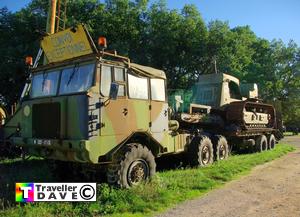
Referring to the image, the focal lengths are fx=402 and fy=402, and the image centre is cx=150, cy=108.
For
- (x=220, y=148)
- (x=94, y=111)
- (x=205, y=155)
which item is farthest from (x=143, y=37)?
(x=94, y=111)

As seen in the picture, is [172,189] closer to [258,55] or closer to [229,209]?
[229,209]

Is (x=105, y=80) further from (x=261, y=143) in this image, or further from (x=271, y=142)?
(x=271, y=142)

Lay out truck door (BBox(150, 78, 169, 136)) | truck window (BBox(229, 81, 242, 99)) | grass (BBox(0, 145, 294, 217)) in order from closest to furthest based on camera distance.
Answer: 1. grass (BBox(0, 145, 294, 217))
2. truck door (BBox(150, 78, 169, 136))
3. truck window (BBox(229, 81, 242, 99))

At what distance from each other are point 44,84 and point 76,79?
3.79 ft

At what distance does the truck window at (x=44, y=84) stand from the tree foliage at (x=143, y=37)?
1734 cm

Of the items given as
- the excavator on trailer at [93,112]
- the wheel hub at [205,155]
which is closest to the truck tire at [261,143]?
the wheel hub at [205,155]

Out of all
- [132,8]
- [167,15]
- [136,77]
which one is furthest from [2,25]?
[136,77]

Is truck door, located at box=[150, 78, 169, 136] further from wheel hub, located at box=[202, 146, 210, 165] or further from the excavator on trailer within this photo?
wheel hub, located at box=[202, 146, 210, 165]

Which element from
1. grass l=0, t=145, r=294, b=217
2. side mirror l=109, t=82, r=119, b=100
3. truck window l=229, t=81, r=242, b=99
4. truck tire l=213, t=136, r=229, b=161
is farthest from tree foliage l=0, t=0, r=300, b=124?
side mirror l=109, t=82, r=119, b=100

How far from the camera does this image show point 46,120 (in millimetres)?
8500

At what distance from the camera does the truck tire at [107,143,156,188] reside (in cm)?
833

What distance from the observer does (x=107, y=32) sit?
28906 millimetres

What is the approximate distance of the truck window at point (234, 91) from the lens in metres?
17.3

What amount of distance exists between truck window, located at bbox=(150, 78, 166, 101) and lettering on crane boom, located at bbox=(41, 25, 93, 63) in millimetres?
2047
